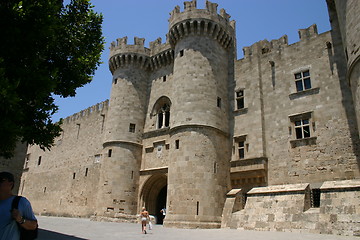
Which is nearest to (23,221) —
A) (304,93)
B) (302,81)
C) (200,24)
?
(304,93)

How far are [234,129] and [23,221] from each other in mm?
15178

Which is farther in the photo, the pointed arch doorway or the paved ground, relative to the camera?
the pointed arch doorway

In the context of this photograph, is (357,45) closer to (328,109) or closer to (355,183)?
(328,109)

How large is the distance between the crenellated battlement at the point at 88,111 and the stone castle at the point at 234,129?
483 centimetres

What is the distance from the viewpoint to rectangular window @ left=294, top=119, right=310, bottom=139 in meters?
15.1

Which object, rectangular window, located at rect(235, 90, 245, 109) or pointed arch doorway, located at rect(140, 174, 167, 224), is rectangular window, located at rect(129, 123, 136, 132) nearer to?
pointed arch doorway, located at rect(140, 174, 167, 224)

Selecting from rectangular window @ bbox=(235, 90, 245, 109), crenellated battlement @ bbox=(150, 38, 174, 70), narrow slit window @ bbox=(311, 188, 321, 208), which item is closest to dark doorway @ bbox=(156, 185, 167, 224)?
rectangular window @ bbox=(235, 90, 245, 109)

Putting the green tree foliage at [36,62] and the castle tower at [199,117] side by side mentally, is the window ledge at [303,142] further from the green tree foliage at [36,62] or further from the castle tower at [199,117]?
the green tree foliage at [36,62]

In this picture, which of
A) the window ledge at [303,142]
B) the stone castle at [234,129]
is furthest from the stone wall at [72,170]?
the window ledge at [303,142]

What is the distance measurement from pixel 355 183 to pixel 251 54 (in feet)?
31.9

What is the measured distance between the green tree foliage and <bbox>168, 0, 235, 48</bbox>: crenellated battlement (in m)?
10.3

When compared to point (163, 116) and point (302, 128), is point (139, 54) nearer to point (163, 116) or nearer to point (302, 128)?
point (163, 116)

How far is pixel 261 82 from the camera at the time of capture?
686 inches

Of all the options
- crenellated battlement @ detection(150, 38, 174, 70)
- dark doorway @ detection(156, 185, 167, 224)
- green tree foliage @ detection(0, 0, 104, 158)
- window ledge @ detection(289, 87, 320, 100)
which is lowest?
dark doorway @ detection(156, 185, 167, 224)
